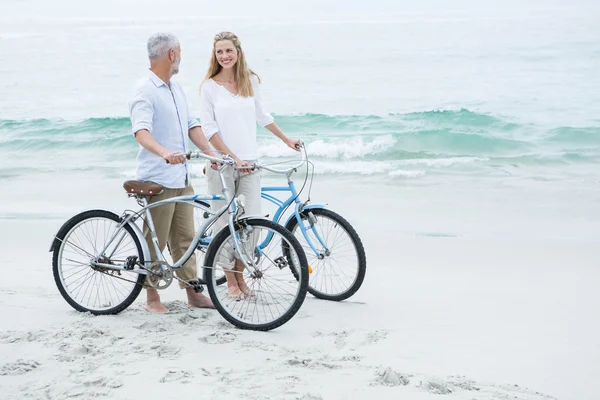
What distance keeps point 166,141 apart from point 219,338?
3.88 feet

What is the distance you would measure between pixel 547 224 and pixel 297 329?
498 centimetres

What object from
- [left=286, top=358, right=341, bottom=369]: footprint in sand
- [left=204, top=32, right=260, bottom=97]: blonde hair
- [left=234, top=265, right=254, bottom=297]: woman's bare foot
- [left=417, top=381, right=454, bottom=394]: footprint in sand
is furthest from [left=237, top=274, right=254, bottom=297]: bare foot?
[left=417, top=381, right=454, bottom=394]: footprint in sand

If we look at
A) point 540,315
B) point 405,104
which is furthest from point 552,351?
point 405,104

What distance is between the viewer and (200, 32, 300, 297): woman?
177 inches

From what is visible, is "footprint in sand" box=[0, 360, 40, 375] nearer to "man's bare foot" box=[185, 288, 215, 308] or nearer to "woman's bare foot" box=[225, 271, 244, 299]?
"man's bare foot" box=[185, 288, 215, 308]

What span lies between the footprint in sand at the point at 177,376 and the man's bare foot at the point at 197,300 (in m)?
1.11

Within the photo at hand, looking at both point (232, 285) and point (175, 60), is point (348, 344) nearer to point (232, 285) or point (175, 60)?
point (232, 285)

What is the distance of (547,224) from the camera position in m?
8.34

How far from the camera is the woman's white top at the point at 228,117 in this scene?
178 inches

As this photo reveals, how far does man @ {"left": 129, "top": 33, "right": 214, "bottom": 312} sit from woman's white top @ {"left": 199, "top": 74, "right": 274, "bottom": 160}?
11 centimetres

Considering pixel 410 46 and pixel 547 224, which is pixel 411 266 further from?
pixel 410 46

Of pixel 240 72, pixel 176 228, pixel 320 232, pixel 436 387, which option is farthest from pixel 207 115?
pixel 436 387

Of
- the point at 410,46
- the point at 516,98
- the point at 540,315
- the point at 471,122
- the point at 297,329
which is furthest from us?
the point at 410,46

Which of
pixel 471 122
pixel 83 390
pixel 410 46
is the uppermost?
pixel 410 46
